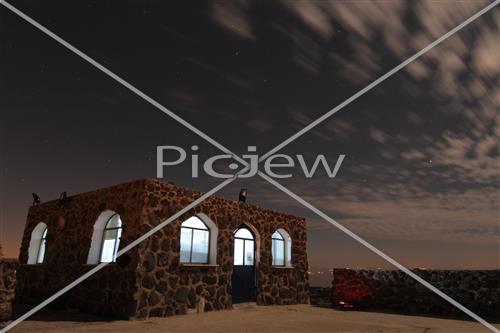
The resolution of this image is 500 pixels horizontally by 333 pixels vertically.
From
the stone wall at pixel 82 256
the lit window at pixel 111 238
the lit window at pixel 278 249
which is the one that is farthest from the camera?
the lit window at pixel 278 249

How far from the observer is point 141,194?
9.92 m

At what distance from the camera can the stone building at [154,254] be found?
969 centimetres

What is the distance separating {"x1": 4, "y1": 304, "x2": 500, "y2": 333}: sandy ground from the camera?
304 inches

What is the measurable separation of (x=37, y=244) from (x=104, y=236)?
4594 mm

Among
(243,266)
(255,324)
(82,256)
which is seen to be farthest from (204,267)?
(82,256)

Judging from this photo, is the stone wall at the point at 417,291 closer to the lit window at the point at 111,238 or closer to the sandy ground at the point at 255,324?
the sandy ground at the point at 255,324

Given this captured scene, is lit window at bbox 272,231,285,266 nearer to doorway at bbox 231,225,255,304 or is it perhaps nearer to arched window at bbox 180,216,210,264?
doorway at bbox 231,225,255,304

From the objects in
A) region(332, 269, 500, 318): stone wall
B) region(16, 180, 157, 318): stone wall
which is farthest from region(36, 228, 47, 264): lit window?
region(332, 269, 500, 318): stone wall

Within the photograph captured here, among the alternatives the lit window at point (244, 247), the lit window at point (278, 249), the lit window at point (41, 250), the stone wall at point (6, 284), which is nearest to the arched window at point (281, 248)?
the lit window at point (278, 249)

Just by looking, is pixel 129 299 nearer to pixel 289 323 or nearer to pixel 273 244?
pixel 289 323

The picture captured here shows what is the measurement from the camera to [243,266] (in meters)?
13.0

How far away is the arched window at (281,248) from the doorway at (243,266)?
1453 millimetres

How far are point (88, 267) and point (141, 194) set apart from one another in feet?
9.26

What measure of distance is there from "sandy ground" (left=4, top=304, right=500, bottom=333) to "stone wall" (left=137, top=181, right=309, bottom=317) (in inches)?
22.4
